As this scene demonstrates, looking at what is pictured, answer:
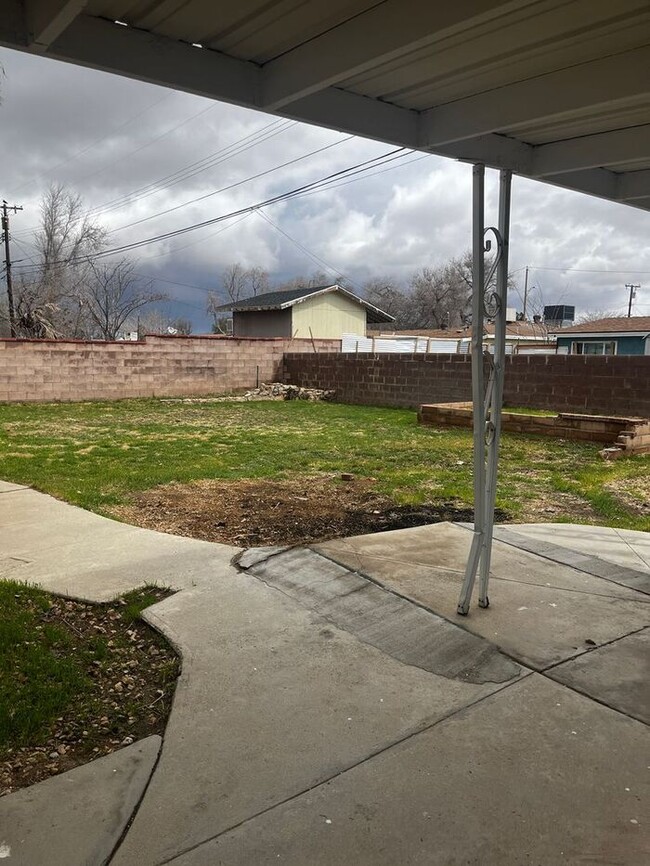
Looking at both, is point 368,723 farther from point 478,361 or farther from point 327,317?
point 327,317

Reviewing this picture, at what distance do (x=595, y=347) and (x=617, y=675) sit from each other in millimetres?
30888

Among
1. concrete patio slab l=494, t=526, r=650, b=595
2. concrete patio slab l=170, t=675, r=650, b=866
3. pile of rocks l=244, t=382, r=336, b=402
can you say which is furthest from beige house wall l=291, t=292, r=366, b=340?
concrete patio slab l=170, t=675, r=650, b=866

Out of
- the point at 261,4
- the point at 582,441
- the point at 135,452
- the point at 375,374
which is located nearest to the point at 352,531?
the point at 261,4

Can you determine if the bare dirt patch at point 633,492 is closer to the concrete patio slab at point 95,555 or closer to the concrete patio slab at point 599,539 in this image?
the concrete patio slab at point 599,539

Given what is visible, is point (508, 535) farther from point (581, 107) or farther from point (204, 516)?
point (581, 107)

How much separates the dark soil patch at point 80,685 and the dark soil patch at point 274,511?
1537 millimetres

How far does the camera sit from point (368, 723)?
8.77 ft

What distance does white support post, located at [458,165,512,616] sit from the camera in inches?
134

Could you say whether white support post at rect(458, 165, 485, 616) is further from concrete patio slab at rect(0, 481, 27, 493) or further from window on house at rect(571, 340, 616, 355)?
window on house at rect(571, 340, 616, 355)

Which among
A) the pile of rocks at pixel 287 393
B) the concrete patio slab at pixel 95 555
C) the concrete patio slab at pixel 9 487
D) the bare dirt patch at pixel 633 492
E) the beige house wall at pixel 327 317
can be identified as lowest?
the bare dirt patch at pixel 633 492

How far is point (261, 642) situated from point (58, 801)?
1.28 metres

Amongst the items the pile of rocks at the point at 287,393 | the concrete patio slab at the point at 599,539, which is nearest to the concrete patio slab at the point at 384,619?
the concrete patio slab at the point at 599,539

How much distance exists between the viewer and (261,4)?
2.82 metres

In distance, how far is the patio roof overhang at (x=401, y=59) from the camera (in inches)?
112
